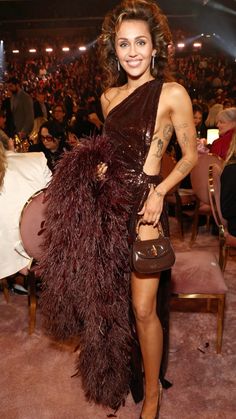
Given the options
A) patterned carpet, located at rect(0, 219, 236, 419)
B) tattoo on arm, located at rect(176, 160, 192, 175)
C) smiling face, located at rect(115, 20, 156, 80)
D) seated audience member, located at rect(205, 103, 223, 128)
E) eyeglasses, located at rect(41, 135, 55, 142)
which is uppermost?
smiling face, located at rect(115, 20, 156, 80)

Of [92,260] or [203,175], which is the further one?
[203,175]

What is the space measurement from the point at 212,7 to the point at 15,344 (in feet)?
46.6

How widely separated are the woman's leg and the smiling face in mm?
689

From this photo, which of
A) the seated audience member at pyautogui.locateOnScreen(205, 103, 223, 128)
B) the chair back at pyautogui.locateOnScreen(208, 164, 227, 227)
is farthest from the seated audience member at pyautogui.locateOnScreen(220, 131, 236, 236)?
the seated audience member at pyautogui.locateOnScreen(205, 103, 223, 128)

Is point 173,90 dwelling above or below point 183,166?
above

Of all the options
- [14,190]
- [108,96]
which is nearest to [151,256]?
[108,96]

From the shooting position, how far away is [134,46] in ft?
5.70

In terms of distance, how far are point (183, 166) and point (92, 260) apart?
1.78 ft

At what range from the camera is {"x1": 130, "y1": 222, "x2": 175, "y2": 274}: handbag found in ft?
5.58

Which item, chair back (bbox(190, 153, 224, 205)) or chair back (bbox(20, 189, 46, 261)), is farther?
chair back (bbox(190, 153, 224, 205))

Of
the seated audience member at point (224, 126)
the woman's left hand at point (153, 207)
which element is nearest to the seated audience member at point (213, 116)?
the seated audience member at point (224, 126)

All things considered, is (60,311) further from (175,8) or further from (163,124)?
(175,8)

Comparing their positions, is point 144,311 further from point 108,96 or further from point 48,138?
point 48,138

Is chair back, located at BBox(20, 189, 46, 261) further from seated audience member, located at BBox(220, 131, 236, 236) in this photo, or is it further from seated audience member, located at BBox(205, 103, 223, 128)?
seated audience member, located at BBox(205, 103, 223, 128)
